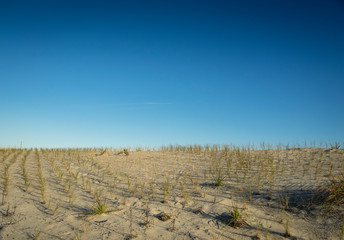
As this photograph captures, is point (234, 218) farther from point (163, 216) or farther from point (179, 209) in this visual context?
point (163, 216)

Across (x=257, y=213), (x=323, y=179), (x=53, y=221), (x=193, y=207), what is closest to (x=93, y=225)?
(x=53, y=221)

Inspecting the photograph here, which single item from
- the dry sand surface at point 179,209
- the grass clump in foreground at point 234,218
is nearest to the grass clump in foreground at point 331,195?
the dry sand surface at point 179,209

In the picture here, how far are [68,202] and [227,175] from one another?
4.18 meters

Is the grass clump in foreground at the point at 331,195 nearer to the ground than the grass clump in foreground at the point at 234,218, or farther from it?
farther from it

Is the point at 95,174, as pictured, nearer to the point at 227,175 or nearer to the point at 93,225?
the point at 93,225

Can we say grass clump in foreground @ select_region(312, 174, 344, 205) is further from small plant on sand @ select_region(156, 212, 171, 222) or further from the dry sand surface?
small plant on sand @ select_region(156, 212, 171, 222)

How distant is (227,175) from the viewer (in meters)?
6.07

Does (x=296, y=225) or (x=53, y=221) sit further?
(x=53, y=221)

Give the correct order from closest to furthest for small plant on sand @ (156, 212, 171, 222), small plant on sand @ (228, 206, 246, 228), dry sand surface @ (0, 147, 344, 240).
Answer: dry sand surface @ (0, 147, 344, 240), small plant on sand @ (228, 206, 246, 228), small plant on sand @ (156, 212, 171, 222)

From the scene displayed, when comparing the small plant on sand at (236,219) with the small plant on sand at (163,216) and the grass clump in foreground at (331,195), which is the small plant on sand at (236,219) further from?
the grass clump in foreground at (331,195)

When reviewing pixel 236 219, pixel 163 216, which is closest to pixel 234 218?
pixel 236 219

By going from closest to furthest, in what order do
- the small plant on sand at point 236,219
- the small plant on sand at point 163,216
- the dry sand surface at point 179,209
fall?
1. the dry sand surface at point 179,209
2. the small plant on sand at point 236,219
3. the small plant on sand at point 163,216

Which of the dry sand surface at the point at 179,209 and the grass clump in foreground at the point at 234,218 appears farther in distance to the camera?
the grass clump in foreground at the point at 234,218

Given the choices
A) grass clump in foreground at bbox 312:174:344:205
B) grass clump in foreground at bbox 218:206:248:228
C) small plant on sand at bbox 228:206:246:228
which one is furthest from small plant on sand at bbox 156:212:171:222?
grass clump in foreground at bbox 312:174:344:205
